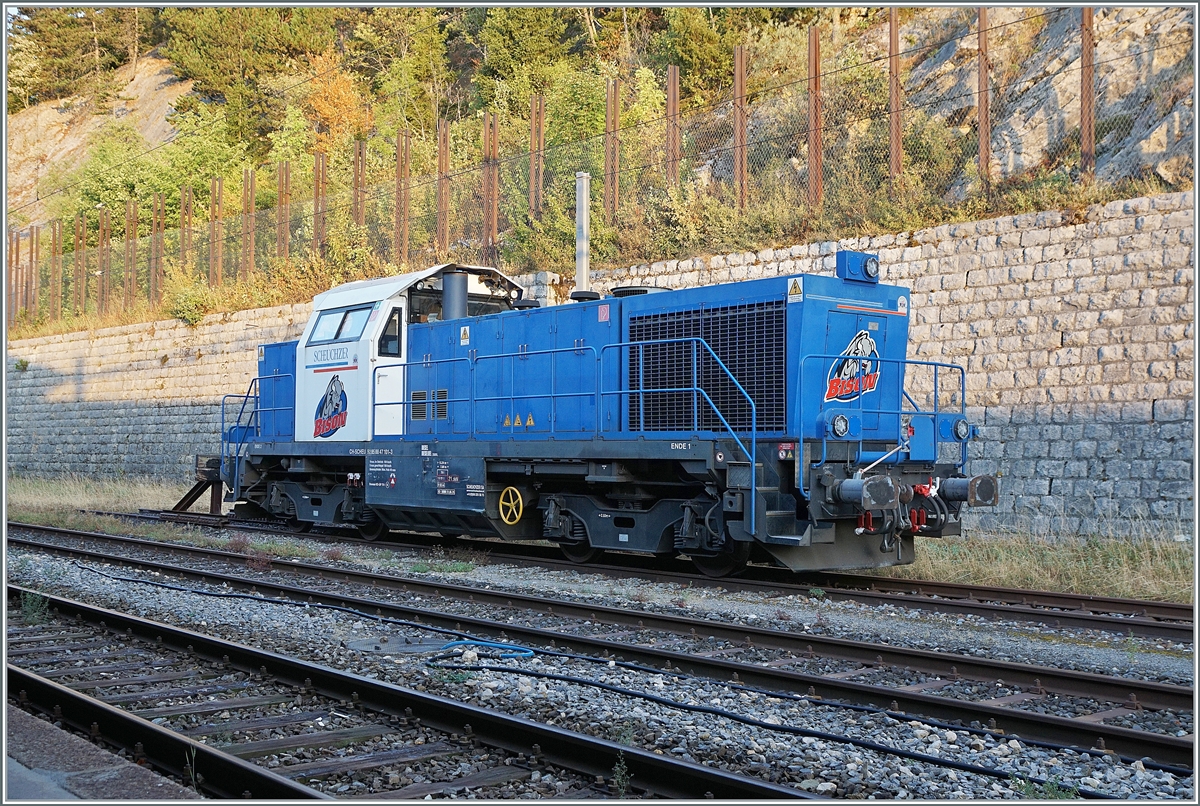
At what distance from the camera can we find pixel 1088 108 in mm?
13516

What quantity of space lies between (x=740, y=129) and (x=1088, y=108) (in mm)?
5528

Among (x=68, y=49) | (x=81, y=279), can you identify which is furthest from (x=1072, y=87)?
(x=68, y=49)

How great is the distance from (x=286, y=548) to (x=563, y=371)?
4.77m

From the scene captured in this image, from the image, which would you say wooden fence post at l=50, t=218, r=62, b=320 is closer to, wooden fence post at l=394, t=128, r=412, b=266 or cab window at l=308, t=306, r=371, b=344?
wooden fence post at l=394, t=128, r=412, b=266

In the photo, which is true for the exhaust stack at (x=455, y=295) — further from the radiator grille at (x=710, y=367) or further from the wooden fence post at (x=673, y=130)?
the wooden fence post at (x=673, y=130)

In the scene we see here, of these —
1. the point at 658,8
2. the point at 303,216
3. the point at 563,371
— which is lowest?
the point at 563,371

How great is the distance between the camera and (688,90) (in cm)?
2798

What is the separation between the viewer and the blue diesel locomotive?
31.4ft

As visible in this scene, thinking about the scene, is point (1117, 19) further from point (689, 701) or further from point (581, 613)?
point (689, 701)

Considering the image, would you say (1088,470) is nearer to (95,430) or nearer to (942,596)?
(942,596)

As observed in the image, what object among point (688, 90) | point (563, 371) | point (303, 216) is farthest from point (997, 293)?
point (303, 216)

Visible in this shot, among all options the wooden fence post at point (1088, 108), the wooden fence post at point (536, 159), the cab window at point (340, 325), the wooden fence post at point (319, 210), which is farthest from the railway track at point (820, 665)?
the wooden fence post at point (319, 210)

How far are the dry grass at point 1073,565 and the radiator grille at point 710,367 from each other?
287 centimetres

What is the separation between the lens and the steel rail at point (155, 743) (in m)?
3.99
